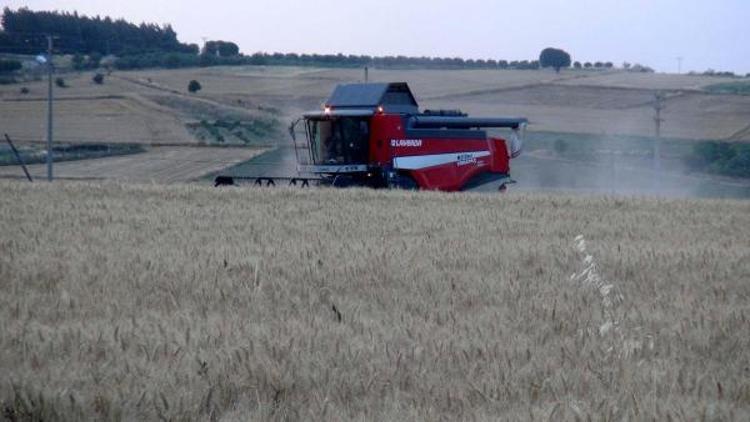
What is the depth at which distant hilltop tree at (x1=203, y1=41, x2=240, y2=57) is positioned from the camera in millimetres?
64550

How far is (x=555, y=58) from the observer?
67375 millimetres

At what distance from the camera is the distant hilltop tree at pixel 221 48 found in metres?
64.6

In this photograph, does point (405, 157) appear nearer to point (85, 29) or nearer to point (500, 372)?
point (500, 372)

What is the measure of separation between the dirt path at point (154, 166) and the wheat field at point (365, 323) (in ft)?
56.0

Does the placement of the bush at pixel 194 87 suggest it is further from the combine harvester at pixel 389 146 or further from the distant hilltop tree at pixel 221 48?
the combine harvester at pixel 389 146

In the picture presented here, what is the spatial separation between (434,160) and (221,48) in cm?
4302

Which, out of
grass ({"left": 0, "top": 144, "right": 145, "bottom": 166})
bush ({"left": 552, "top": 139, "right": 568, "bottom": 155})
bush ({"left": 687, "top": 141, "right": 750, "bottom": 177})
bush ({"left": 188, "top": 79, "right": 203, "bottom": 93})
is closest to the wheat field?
grass ({"left": 0, "top": 144, "right": 145, "bottom": 166})

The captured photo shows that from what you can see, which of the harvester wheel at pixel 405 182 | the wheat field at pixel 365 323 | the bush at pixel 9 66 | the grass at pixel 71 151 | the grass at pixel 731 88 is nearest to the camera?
the wheat field at pixel 365 323

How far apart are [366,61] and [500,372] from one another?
6249cm

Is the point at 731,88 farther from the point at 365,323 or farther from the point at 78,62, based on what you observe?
the point at 365,323

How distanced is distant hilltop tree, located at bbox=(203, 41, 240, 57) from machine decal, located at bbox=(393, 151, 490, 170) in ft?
138

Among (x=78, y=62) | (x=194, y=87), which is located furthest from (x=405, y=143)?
(x=78, y=62)

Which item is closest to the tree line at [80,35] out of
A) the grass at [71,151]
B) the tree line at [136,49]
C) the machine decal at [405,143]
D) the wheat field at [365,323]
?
the tree line at [136,49]

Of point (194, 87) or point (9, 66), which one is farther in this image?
point (194, 87)
